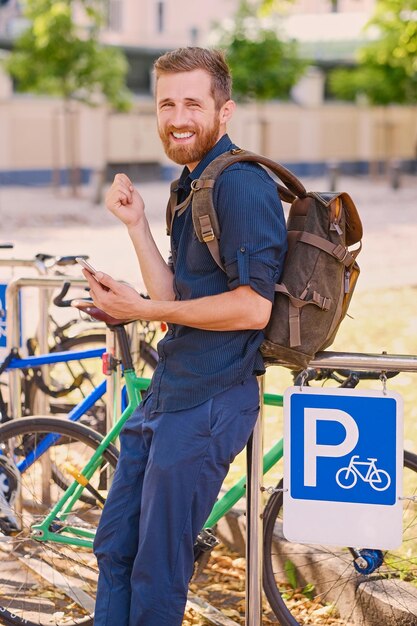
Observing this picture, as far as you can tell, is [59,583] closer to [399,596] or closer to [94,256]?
[399,596]

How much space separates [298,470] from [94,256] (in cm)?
1195

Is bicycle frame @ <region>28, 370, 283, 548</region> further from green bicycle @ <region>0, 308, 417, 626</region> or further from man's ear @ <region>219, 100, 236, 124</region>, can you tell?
man's ear @ <region>219, 100, 236, 124</region>

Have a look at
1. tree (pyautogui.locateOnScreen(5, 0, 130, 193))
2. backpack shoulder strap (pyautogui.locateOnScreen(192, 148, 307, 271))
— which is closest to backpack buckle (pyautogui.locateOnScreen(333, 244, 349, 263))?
backpack shoulder strap (pyautogui.locateOnScreen(192, 148, 307, 271))

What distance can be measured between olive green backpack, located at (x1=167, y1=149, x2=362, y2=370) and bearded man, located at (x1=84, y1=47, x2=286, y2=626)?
4 centimetres

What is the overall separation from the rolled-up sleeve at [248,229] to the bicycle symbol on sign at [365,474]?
602 millimetres

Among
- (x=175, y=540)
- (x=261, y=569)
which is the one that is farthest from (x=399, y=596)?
(x=175, y=540)

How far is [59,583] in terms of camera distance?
4430 mm

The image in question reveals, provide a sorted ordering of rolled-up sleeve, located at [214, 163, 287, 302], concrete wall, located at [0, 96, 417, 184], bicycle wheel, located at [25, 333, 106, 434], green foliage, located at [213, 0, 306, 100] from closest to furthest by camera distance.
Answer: rolled-up sleeve, located at [214, 163, 287, 302] < bicycle wheel, located at [25, 333, 106, 434] < green foliage, located at [213, 0, 306, 100] < concrete wall, located at [0, 96, 417, 184]

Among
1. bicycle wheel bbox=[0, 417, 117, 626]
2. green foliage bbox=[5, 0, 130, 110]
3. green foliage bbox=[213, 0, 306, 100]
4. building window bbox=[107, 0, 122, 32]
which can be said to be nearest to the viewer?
bicycle wheel bbox=[0, 417, 117, 626]

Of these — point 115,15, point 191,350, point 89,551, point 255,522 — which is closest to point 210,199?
point 191,350

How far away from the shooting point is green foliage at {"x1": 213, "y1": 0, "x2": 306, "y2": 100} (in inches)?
1192

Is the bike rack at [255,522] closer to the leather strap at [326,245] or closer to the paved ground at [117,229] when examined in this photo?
the leather strap at [326,245]

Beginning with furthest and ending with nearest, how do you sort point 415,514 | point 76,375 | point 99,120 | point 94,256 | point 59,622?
point 99,120 → point 94,256 → point 76,375 → point 59,622 → point 415,514

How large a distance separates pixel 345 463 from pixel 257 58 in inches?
1101
